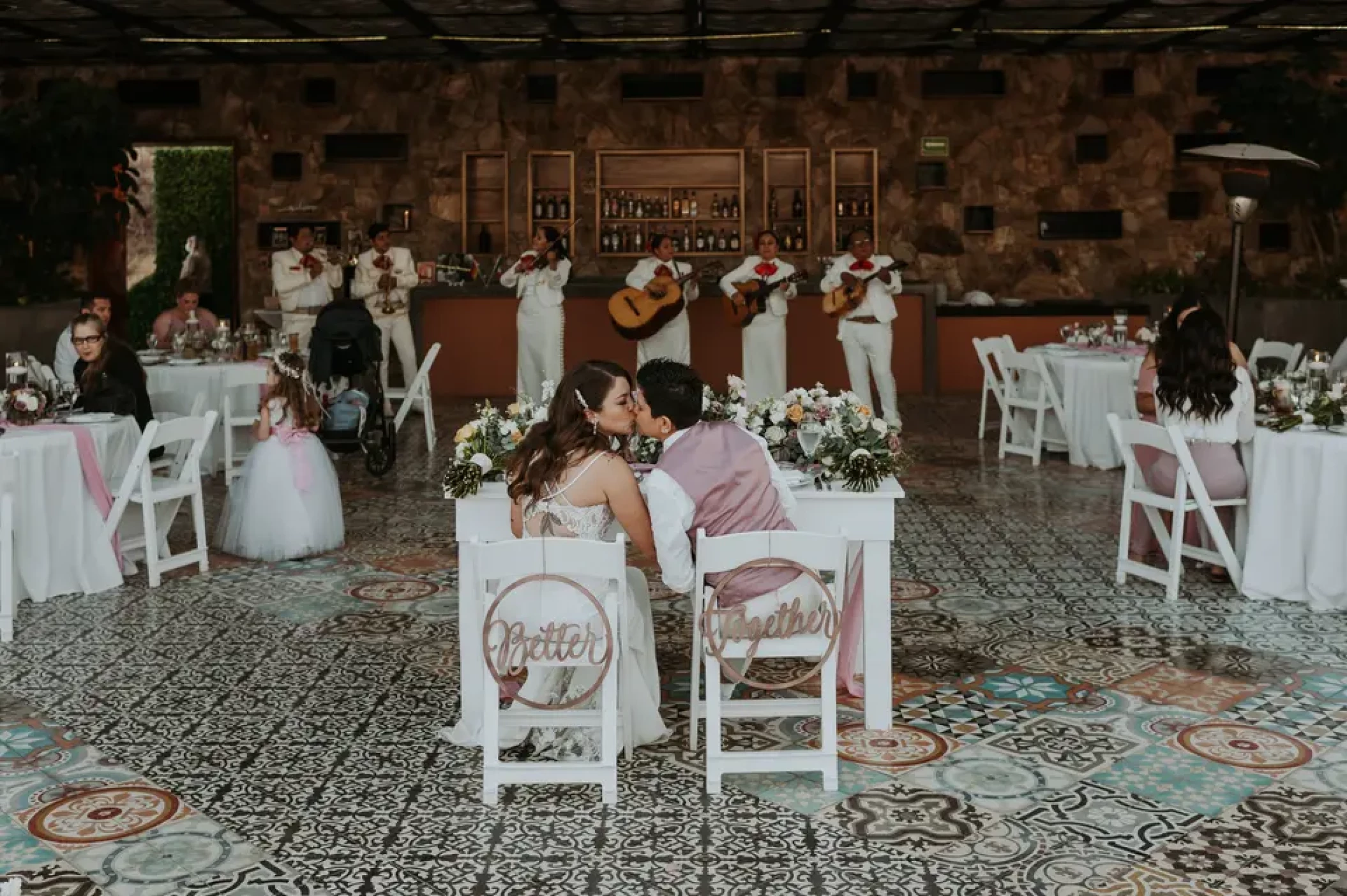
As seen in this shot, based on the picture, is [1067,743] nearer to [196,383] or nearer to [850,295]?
[196,383]

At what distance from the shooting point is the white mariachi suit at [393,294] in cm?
1305

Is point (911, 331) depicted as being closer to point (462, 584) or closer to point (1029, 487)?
point (1029, 487)

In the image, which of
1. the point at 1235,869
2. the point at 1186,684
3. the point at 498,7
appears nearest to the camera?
the point at 1235,869

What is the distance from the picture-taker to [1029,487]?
9422 mm

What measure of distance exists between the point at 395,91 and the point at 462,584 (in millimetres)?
12514

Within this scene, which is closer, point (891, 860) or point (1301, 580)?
point (891, 860)

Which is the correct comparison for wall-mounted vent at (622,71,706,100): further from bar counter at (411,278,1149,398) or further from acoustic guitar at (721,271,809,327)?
acoustic guitar at (721,271,809,327)

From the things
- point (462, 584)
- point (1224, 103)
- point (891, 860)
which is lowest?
point (891, 860)

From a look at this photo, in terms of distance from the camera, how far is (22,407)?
6.81 m

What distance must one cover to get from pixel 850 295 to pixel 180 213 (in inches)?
408

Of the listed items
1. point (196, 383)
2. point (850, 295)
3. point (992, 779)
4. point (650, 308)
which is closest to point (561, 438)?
point (992, 779)

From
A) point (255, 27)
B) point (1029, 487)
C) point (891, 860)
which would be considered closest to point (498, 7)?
point (255, 27)

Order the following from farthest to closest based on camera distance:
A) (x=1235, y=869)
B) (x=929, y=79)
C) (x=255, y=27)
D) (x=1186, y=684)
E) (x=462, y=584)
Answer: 1. (x=929, y=79)
2. (x=255, y=27)
3. (x=1186, y=684)
4. (x=462, y=584)
5. (x=1235, y=869)

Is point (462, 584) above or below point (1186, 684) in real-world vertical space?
above
